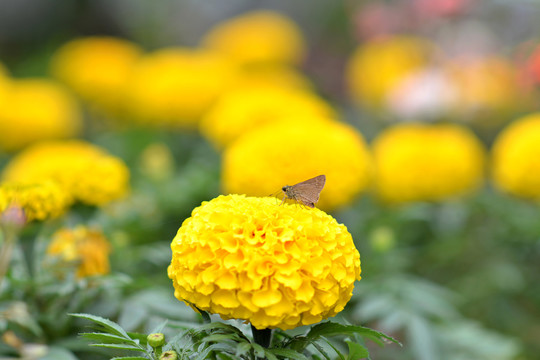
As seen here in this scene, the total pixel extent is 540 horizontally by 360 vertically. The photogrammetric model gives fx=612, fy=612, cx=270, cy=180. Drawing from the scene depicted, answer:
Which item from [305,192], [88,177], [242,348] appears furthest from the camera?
[88,177]

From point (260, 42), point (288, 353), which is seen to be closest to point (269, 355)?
point (288, 353)

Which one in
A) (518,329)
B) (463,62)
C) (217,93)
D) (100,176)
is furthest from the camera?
(463,62)

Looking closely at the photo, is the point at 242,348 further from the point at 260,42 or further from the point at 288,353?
the point at 260,42

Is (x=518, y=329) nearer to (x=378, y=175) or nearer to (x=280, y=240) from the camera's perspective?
(x=378, y=175)

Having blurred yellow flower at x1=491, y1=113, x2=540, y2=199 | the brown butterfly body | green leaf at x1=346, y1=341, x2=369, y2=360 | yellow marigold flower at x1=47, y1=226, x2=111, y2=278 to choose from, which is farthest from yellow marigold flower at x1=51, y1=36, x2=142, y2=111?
green leaf at x1=346, y1=341, x2=369, y2=360

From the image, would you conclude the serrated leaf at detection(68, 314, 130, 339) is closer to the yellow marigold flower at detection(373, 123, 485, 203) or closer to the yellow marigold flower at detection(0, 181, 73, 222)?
the yellow marigold flower at detection(0, 181, 73, 222)

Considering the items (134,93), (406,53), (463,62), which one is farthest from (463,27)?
(134,93)

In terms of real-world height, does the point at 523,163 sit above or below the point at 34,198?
above

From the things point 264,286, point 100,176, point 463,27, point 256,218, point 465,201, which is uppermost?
point 463,27
